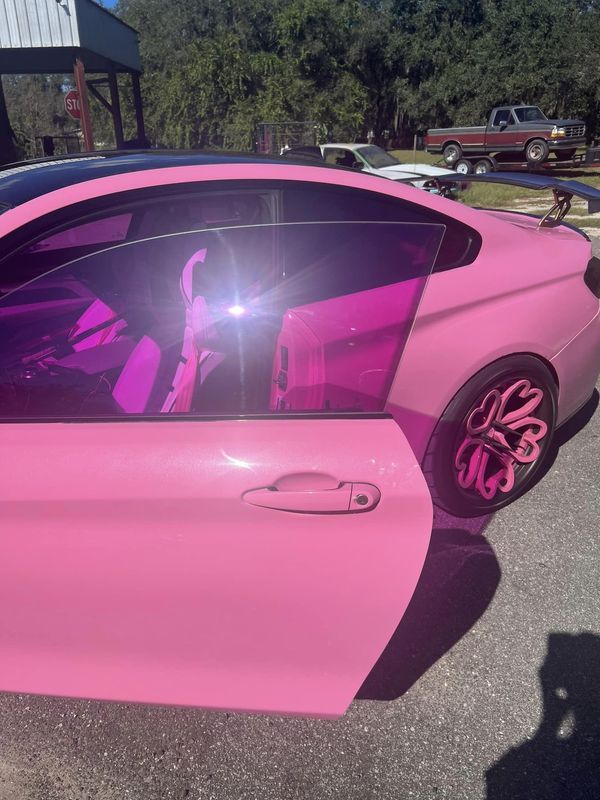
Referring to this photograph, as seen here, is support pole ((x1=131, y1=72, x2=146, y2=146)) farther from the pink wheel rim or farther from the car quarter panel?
the pink wheel rim

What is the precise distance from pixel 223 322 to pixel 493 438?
4.48 feet

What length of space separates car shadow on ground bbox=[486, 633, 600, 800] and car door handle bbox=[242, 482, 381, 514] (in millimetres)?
965

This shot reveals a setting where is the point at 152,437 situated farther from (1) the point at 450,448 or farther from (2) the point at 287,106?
(2) the point at 287,106

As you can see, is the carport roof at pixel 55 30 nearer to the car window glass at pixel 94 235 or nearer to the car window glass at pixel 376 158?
the car window glass at pixel 376 158

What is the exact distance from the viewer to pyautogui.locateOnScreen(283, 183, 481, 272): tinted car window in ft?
7.14

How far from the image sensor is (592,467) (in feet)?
10.8

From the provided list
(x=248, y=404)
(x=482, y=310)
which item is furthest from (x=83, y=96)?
(x=248, y=404)

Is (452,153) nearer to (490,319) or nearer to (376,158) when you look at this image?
(376,158)

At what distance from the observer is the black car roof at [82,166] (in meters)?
1.88

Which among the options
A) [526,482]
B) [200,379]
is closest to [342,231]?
[200,379]

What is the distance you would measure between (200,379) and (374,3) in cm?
5668

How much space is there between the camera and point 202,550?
4.74 ft

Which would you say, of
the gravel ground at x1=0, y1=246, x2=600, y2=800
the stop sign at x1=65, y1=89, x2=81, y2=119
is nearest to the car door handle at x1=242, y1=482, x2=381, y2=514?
the gravel ground at x1=0, y1=246, x2=600, y2=800

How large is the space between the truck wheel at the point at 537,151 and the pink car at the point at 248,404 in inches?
792
